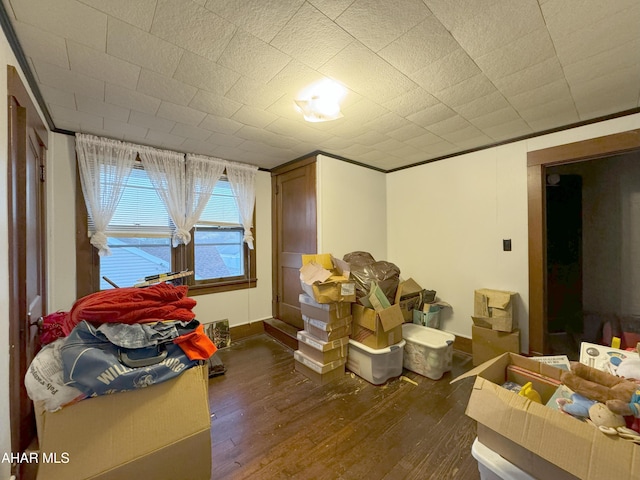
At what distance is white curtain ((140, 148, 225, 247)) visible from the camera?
2.76 metres

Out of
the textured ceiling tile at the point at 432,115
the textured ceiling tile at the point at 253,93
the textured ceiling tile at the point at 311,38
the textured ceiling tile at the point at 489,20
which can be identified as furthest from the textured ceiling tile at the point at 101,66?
the textured ceiling tile at the point at 432,115

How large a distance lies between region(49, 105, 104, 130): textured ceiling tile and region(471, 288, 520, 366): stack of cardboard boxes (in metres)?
3.95

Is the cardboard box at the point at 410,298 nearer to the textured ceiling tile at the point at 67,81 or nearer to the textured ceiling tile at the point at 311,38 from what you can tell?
the textured ceiling tile at the point at 311,38

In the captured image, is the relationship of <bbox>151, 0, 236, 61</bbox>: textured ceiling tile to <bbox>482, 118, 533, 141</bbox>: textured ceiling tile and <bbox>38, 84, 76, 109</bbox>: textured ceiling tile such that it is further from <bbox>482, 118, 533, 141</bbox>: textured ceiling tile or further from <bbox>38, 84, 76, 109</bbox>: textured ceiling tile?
<bbox>482, 118, 533, 141</bbox>: textured ceiling tile

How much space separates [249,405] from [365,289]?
139cm

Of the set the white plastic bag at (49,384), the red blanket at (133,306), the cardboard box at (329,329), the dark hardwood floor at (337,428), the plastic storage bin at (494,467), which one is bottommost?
the dark hardwood floor at (337,428)

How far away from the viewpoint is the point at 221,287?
328 centimetres

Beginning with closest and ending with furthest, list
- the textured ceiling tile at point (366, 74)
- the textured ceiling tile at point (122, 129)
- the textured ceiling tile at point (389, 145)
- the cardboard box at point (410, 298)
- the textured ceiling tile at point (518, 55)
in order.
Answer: the textured ceiling tile at point (518, 55)
the textured ceiling tile at point (366, 74)
the textured ceiling tile at point (122, 129)
the textured ceiling tile at point (389, 145)
the cardboard box at point (410, 298)

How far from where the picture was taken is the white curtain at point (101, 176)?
2377mm

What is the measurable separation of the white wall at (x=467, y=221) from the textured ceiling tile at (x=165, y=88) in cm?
282

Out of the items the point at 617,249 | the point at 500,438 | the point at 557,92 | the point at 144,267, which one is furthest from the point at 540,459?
the point at 617,249

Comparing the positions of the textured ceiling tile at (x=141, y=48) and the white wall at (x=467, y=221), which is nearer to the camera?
the textured ceiling tile at (x=141, y=48)

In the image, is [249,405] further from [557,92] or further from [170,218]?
[557,92]

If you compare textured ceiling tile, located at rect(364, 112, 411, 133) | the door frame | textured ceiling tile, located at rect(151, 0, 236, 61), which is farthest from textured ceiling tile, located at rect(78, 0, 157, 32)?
the door frame
